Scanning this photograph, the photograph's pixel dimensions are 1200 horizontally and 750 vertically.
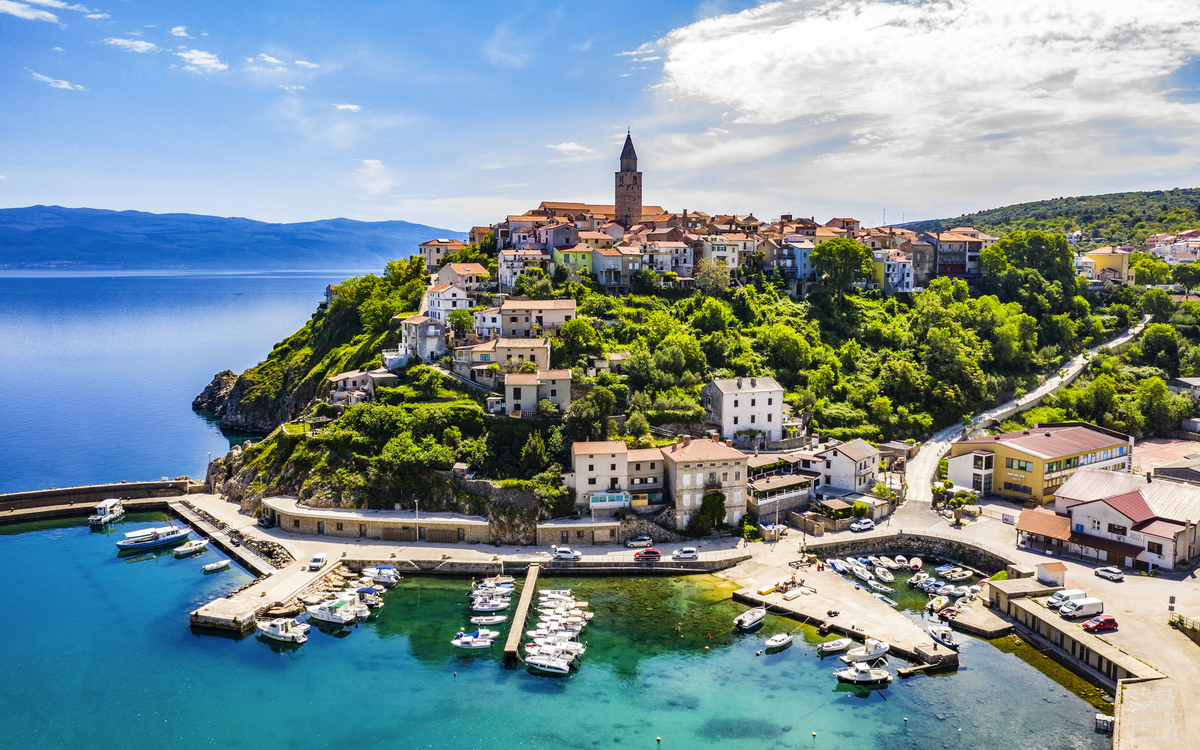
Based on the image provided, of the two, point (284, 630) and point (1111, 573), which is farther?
point (1111, 573)

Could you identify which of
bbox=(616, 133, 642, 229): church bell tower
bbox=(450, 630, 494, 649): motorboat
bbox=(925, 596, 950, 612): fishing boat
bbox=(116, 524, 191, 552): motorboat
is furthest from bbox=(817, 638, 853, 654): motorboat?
bbox=(616, 133, 642, 229): church bell tower

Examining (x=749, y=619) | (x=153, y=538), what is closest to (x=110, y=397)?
(x=153, y=538)

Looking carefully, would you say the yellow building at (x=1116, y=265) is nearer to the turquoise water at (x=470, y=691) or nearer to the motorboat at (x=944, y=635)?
the motorboat at (x=944, y=635)

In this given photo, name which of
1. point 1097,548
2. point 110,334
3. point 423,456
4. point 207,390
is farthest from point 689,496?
point 110,334

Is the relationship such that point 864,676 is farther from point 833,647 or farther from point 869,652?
point 833,647

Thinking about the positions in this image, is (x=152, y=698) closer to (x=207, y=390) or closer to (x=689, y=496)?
(x=689, y=496)

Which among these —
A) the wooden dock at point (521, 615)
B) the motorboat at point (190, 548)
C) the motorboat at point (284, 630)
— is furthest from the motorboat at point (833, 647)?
the motorboat at point (190, 548)

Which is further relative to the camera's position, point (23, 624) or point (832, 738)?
point (23, 624)
